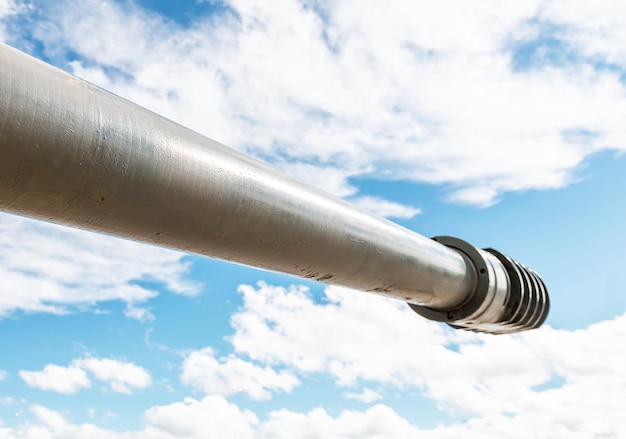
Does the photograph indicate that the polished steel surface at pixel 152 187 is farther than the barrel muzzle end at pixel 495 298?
No

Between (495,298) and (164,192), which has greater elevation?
(495,298)

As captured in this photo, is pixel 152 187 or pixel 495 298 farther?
pixel 495 298

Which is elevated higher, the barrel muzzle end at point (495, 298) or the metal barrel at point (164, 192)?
the barrel muzzle end at point (495, 298)

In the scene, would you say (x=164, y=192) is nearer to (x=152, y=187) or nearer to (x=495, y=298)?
(x=152, y=187)

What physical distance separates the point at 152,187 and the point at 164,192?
43 millimetres

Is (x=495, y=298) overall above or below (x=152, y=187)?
above

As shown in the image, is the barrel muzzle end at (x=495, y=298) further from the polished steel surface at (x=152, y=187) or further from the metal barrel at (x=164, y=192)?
the polished steel surface at (x=152, y=187)

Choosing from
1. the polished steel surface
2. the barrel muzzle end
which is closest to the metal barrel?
the polished steel surface

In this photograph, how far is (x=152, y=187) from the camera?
69.6 inches

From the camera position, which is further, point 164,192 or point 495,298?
point 495,298

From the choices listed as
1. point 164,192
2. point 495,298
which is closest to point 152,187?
point 164,192

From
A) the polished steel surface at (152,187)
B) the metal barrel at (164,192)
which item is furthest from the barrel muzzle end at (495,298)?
the polished steel surface at (152,187)

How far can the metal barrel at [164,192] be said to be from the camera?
1.52 meters

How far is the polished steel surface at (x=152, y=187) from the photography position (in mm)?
1518
